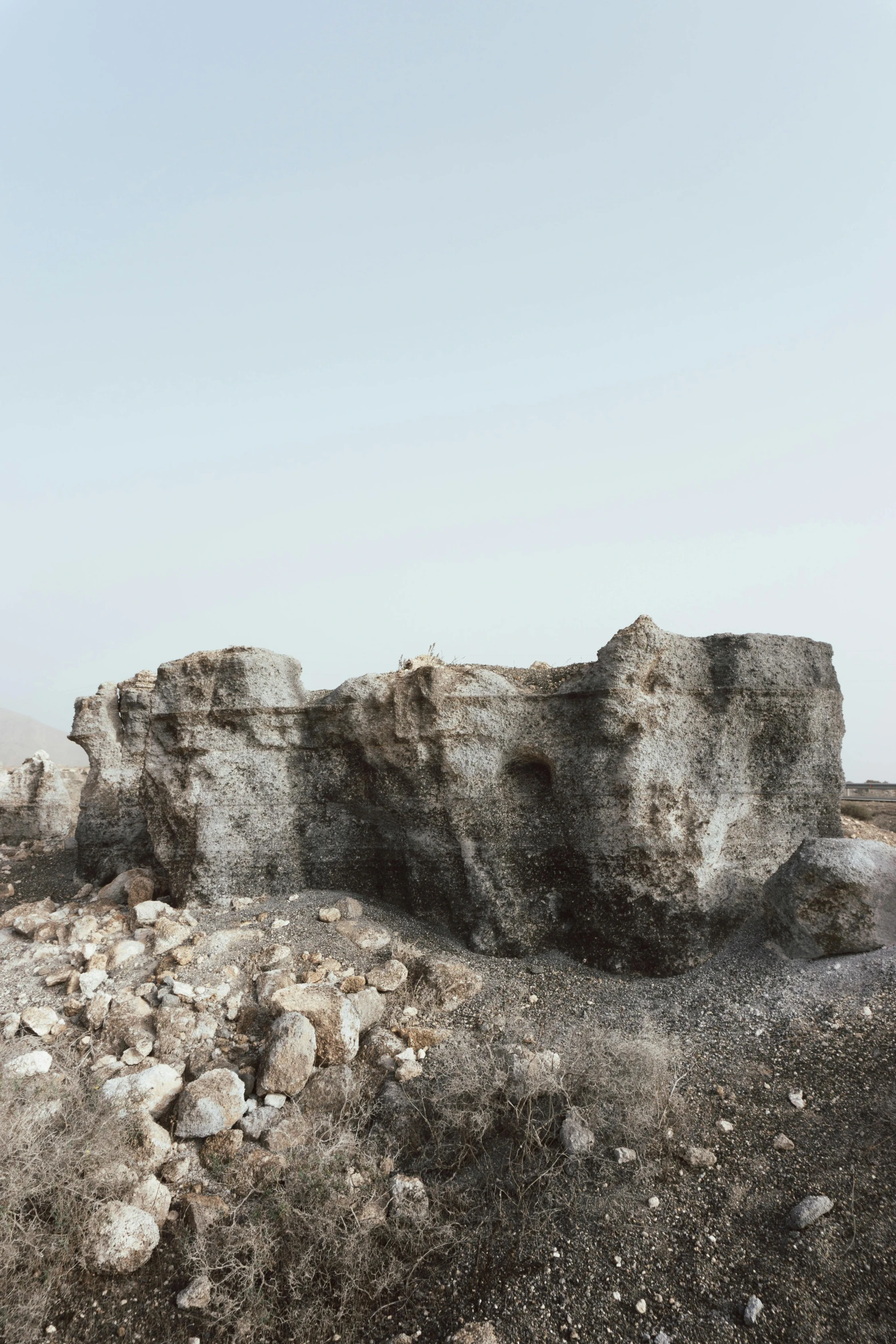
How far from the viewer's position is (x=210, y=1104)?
4.52 meters

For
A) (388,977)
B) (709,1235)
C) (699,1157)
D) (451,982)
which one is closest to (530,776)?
(451,982)

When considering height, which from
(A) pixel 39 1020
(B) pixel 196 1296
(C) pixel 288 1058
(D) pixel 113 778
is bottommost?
(B) pixel 196 1296

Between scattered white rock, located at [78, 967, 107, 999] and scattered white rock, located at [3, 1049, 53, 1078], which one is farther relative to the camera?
scattered white rock, located at [78, 967, 107, 999]

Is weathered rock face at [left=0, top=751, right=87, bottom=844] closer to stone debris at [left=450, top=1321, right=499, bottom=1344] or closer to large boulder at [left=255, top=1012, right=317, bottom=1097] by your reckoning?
large boulder at [left=255, top=1012, right=317, bottom=1097]

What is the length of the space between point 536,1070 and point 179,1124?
2291mm

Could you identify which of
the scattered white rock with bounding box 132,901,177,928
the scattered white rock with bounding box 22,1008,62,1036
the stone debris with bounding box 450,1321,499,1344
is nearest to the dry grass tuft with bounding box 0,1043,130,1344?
the scattered white rock with bounding box 22,1008,62,1036

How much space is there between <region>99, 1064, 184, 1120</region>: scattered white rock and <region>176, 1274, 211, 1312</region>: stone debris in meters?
1.16

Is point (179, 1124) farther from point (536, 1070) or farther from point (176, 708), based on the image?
point (176, 708)

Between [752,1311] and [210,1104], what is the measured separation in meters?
3.17

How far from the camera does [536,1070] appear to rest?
A: 460 cm

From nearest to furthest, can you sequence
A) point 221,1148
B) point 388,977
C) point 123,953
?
point 221,1148, point 388,977, point 123,953

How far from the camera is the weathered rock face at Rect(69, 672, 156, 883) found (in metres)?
9.23

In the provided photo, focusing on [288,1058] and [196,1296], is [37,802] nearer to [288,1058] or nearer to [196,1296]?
[288,1058]

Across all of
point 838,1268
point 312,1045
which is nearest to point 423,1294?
point 312,1045
